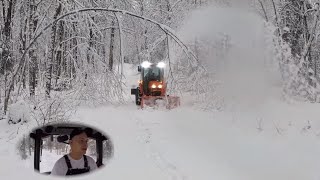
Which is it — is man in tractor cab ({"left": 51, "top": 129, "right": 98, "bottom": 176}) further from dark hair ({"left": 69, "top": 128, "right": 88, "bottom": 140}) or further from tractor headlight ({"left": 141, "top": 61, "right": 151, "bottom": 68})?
tractor headlight ({"left": 141, "top": 61, "right": 151, "bottom": 68})

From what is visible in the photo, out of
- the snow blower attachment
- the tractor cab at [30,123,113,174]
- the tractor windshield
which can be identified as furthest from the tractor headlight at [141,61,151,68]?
the tractor cab at [30,123,113,174]

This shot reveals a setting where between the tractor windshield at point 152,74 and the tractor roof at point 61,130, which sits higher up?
the tractor windshield at point 152,74

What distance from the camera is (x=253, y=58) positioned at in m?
16.4

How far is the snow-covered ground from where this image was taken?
7086 mm

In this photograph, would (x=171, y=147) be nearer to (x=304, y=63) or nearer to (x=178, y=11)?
(x=304, y=63)

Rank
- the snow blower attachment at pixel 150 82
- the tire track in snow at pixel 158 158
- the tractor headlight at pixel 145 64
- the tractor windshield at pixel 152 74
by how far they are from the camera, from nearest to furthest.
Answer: the tire track in snow at pixel 158 158 < the tractor headlight at pixel 145 64 < the snow blower attachment at pixel 150 82 < the tractor windshield at pixel 152 74

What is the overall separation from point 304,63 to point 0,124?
42.1 feet

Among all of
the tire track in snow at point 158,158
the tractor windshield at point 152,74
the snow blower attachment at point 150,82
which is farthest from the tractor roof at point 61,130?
the tractor windshield at point 152,74

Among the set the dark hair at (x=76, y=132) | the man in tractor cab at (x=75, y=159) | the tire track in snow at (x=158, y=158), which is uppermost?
the dark hair at (x=76, y=132)

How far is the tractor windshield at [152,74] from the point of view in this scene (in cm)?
2106

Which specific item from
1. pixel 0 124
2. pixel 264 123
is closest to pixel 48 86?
pixel 0 124

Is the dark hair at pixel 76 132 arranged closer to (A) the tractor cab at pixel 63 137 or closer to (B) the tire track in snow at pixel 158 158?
(A) the tractor cab at pixel 63 137

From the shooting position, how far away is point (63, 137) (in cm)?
195

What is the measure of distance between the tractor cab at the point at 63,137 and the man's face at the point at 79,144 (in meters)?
0.03
